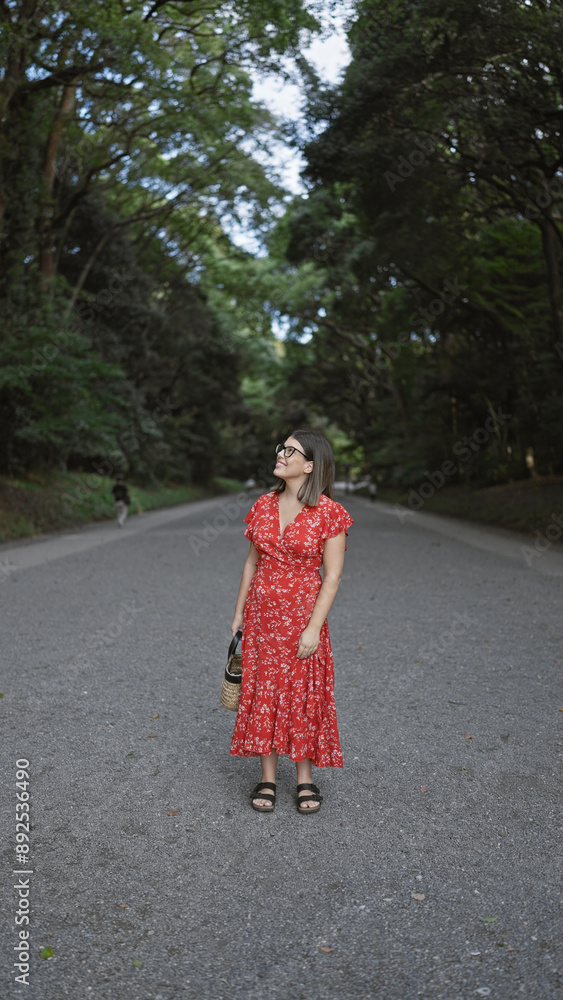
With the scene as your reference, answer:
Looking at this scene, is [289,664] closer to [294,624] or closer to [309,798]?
[294,624]

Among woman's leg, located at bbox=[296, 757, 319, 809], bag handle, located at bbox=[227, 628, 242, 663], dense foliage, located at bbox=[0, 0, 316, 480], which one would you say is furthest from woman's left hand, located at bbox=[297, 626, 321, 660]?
dense foliage, located at bbox=[0, 0, 316, 480]

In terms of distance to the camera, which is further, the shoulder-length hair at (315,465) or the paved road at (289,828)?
the shoulder-length hair at (315,465)

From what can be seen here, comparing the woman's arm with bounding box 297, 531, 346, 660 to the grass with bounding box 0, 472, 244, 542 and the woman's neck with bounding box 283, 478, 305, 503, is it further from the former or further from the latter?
the grass with bounding box 0, 472, 244, 542

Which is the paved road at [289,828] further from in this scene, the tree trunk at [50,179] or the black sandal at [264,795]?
the tree trunk at [50,179]

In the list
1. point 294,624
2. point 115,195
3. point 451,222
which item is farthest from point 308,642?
point 115,195

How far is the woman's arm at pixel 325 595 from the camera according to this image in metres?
3.65

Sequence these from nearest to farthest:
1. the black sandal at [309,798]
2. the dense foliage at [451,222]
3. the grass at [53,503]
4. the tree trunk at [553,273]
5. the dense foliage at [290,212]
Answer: the black sandal at [309,798]
the dense foliage at [451,222]
the dense foliage at [290,212]
the grass at [53,503]
the tree trunk at [553,273]

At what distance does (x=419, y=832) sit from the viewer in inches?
139

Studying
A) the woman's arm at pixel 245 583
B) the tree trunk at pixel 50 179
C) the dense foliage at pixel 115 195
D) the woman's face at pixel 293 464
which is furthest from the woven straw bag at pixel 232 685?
the tree trunk at pixel 50 179

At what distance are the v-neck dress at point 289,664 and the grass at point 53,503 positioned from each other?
14.4m

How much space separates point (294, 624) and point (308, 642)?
5.4 inches

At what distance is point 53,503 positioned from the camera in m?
21.9

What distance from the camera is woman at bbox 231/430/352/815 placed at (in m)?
3.73

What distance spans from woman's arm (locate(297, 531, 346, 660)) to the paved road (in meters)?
0.76
